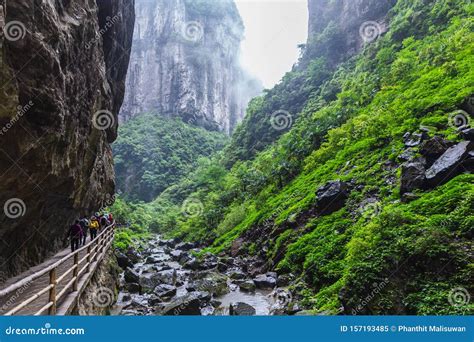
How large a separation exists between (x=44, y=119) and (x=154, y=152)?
86938mm

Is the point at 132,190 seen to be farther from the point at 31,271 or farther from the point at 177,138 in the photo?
the point at 31,271

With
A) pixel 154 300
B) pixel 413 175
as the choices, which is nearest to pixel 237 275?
pixel 154 300

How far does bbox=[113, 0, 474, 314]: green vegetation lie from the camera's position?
9188 mm

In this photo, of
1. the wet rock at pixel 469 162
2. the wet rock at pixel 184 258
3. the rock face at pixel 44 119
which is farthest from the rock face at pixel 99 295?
the wet rock at pixel 469 162

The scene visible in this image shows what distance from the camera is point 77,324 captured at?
653 centimetres

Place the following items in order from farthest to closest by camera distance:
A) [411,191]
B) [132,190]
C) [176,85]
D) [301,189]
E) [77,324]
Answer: [176,85]
[132,190]
[301,189]
[411,191]
[77,324]

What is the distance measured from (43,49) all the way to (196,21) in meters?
141

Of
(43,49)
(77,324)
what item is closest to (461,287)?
(77,324)
